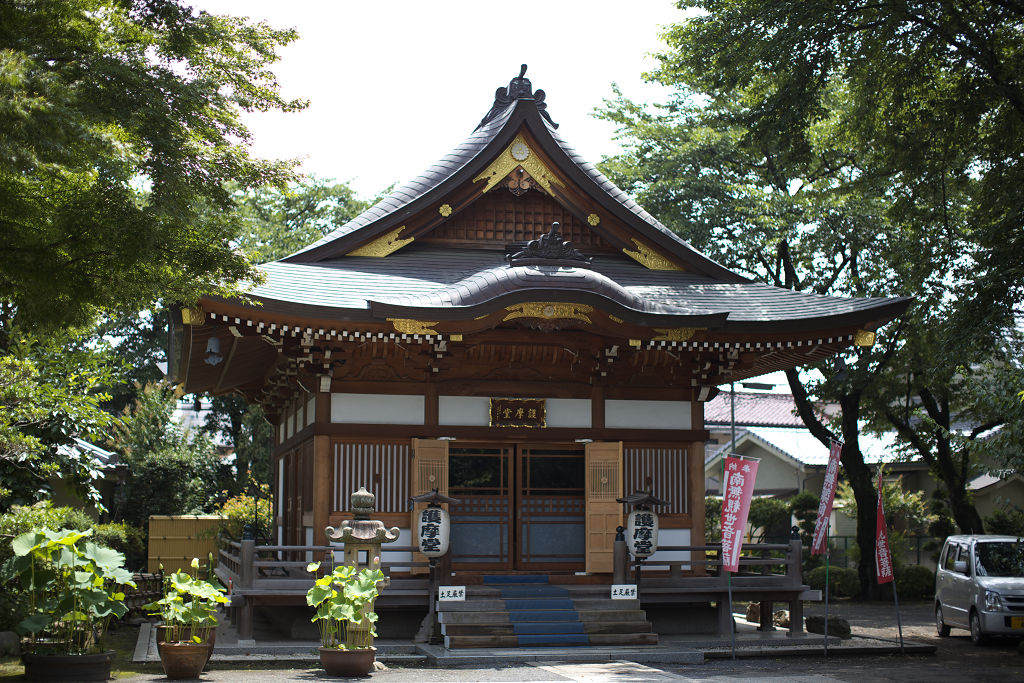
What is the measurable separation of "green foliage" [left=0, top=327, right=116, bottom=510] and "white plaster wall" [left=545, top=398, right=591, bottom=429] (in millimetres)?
6585

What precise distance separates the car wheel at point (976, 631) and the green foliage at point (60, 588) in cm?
1256

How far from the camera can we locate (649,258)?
1772 cm

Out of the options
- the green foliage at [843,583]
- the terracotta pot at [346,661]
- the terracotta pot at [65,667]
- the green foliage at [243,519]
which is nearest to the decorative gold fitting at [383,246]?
the terracotta pot at [346,661]

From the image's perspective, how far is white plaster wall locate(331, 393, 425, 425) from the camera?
15.3 metres

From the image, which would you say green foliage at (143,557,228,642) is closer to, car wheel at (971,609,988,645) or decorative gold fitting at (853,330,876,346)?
decorative gold fitting at (853,330,876,346)

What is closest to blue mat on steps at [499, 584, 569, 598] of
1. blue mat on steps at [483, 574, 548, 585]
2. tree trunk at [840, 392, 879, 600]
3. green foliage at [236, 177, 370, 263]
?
blue mat on steps at [483, 574, 548, 585]

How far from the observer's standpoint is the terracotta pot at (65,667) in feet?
31.5

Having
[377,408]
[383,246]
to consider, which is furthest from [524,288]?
[383,246]

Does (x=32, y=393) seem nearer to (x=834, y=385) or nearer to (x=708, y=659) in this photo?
(x=708, y=659)

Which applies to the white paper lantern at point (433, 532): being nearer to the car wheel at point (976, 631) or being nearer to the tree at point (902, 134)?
the tree at point (902, 134)

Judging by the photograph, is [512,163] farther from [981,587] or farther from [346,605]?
[981,587]

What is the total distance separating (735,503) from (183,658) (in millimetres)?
7059

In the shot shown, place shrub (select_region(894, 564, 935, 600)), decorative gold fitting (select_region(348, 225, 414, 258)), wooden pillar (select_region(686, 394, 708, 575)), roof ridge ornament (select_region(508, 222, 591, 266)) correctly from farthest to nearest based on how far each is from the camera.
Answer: shrub (select_region(894, 564, 935, 600)) < decorative gold fitting (select_region(348, 225, 414, 258)) < wooden pillar (select_region(686, 394, 708, 575)) < roof ridge ornament (select_region(508, 222, 591, 266))

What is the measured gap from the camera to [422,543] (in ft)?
46.6
